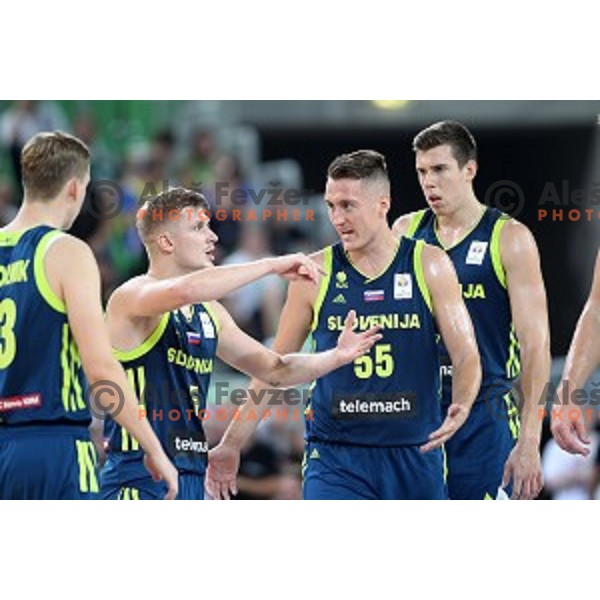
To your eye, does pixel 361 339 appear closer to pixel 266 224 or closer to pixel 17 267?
pixel 17 267

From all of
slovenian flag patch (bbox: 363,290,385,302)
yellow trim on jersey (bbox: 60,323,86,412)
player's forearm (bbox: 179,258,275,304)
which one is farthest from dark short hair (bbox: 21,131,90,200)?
slovenian flag patch (bbox: 363,290,385,302)

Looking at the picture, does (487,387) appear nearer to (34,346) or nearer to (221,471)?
(221,471)

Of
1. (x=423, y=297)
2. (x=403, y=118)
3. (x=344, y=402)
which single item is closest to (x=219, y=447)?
(x=344, y=402)

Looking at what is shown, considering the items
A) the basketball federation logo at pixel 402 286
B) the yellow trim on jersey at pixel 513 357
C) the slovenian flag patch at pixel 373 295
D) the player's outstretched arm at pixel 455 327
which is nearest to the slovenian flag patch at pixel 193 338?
the slovenian flag patch at pixel 373 295

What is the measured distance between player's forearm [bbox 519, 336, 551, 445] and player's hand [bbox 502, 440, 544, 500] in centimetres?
6

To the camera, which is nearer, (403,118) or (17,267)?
(17,267)

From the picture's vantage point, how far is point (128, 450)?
8.40 metres

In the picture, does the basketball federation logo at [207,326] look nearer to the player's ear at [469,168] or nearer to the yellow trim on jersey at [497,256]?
the yellow trim on jersey at [497,256]

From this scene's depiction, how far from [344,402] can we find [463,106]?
778cm

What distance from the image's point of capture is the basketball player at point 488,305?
9539 mm

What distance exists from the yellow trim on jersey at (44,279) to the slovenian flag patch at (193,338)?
1.70 meters

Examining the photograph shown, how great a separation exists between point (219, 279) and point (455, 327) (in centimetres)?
181

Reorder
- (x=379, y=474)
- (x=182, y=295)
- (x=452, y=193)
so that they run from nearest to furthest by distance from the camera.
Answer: (x=182, y=295) < (x=379, y=474) < (x=452, y=193)

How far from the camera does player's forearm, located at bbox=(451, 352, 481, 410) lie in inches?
345
